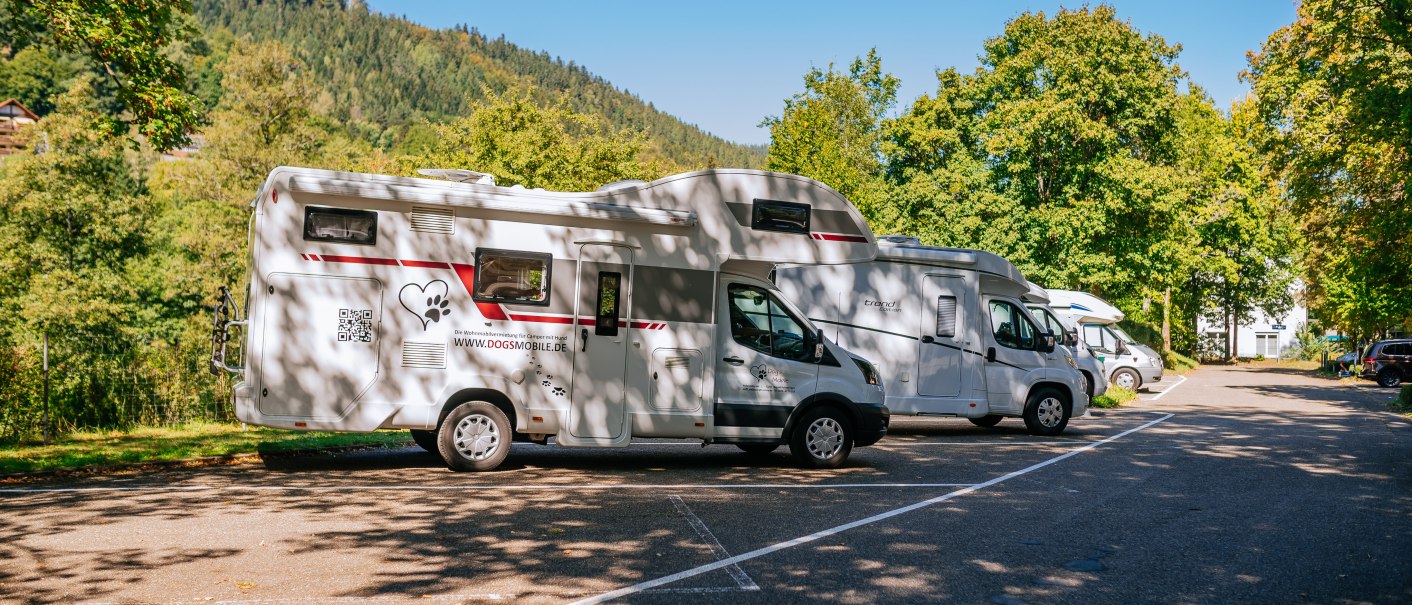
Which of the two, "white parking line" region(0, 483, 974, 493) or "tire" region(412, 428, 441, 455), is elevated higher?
"tire" region(412, 428, 441, 455)

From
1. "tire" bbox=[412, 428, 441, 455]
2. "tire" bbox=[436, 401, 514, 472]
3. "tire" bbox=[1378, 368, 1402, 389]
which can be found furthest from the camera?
"tire" bbox=[1378, 368, 1402, 389]

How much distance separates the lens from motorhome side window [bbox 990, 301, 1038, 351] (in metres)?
16.7

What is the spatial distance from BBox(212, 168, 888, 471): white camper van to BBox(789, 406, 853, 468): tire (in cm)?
2

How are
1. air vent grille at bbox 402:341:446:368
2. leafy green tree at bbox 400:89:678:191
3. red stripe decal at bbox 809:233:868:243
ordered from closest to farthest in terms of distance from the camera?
air vent grille at bbox 402:341:446:368 → red stripe decal at bbox 809:233:868:243 → leafy green tree at bbox 400:89:678:191

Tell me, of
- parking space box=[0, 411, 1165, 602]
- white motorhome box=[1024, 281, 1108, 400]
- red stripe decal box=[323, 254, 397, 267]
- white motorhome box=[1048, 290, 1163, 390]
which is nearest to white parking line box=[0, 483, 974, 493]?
parking space box=[0, 411, 1165, 602]

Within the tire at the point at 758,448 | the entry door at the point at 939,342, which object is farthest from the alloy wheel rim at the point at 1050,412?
the tire at the point at 758,448

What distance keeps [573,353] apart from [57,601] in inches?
236

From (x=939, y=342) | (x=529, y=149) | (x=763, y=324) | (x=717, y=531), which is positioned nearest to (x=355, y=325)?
(x=763, y=324)

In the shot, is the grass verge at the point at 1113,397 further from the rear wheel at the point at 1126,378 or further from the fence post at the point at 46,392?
the fence post at the point at 46,392

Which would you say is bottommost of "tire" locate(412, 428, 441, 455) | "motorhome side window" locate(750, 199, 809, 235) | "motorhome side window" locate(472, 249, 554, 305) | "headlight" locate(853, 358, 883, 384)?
"tire" locate(412, 428, 441, 455)

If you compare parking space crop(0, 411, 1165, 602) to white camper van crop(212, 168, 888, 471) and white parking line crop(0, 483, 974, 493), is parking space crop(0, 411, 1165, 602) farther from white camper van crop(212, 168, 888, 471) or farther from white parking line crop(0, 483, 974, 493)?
white camper van crop(212, 168, 888, 471)

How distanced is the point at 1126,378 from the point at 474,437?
25.0m

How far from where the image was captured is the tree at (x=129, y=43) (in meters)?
14.3

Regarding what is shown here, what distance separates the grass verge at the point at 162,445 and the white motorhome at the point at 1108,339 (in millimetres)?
20132
